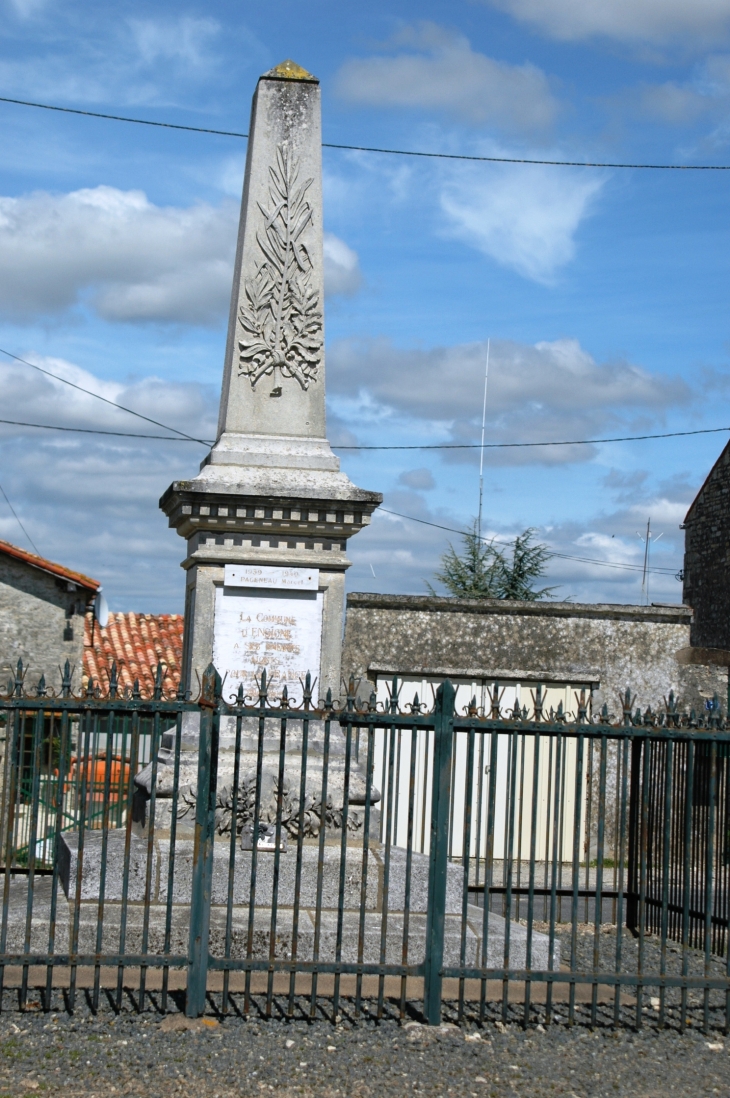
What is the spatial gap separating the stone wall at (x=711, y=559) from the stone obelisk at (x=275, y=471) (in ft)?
53.5

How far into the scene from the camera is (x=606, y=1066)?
5320mm

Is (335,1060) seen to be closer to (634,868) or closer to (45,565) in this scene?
(634,868)

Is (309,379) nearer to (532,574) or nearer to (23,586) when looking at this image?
(23,586)

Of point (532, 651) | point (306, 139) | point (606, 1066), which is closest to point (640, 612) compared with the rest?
point (532, 651)

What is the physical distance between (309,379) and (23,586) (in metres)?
13.6

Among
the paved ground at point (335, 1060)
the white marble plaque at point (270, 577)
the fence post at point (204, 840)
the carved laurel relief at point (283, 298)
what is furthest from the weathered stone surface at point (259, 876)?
the carved laurel relief at point (283, 298)

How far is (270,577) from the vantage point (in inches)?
295

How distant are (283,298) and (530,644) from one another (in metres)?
8.51

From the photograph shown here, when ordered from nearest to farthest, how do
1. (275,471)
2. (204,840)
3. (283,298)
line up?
(204,840) < (275,471) < (283,298)

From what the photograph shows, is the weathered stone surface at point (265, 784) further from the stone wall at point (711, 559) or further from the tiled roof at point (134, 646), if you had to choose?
the stone wall at point (711, 559)

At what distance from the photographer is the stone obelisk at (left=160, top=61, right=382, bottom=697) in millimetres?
7441

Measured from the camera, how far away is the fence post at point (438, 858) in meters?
5.65

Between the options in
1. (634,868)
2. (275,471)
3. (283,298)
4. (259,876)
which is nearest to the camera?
(259,876)

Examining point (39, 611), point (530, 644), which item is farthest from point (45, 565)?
point (530, 644)
